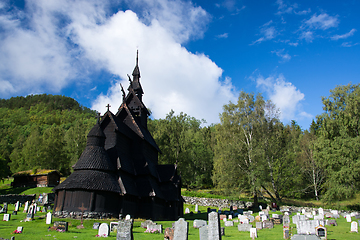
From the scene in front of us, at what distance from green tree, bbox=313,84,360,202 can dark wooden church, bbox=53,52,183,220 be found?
1867 centimetres

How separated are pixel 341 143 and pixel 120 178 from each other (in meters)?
26.3

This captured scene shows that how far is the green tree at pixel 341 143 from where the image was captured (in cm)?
2878

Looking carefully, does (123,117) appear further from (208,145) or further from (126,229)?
(208,145)

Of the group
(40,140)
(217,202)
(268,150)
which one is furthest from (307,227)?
(40,140)

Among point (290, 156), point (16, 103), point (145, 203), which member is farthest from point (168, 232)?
point (16, 103)

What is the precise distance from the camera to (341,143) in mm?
30266

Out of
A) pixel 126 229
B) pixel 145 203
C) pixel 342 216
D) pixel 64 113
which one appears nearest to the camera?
pixel 126 229

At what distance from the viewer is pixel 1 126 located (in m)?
106

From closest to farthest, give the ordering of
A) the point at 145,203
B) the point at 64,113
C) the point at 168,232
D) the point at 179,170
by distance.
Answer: the point at 168,232
the point at 145,203
the point at 179,170
the point at 64,113

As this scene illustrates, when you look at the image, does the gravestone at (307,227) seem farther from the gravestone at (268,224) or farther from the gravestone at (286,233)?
the gravestone at (268,224)

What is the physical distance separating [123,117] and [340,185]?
1058 inches

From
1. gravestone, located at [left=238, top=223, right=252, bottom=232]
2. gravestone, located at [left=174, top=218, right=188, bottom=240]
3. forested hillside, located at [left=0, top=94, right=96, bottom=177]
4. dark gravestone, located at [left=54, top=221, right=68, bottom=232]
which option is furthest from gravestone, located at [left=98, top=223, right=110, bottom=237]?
forested hillside, located at [left=0, top=94, right=96, bottom=177]

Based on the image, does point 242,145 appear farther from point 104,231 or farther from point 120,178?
point 104,231

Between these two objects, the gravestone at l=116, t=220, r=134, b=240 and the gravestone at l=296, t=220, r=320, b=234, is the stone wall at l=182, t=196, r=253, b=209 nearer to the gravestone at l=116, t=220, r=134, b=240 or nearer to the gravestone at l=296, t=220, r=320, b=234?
the gravestone at l=296, t=220, r=320, b=234
